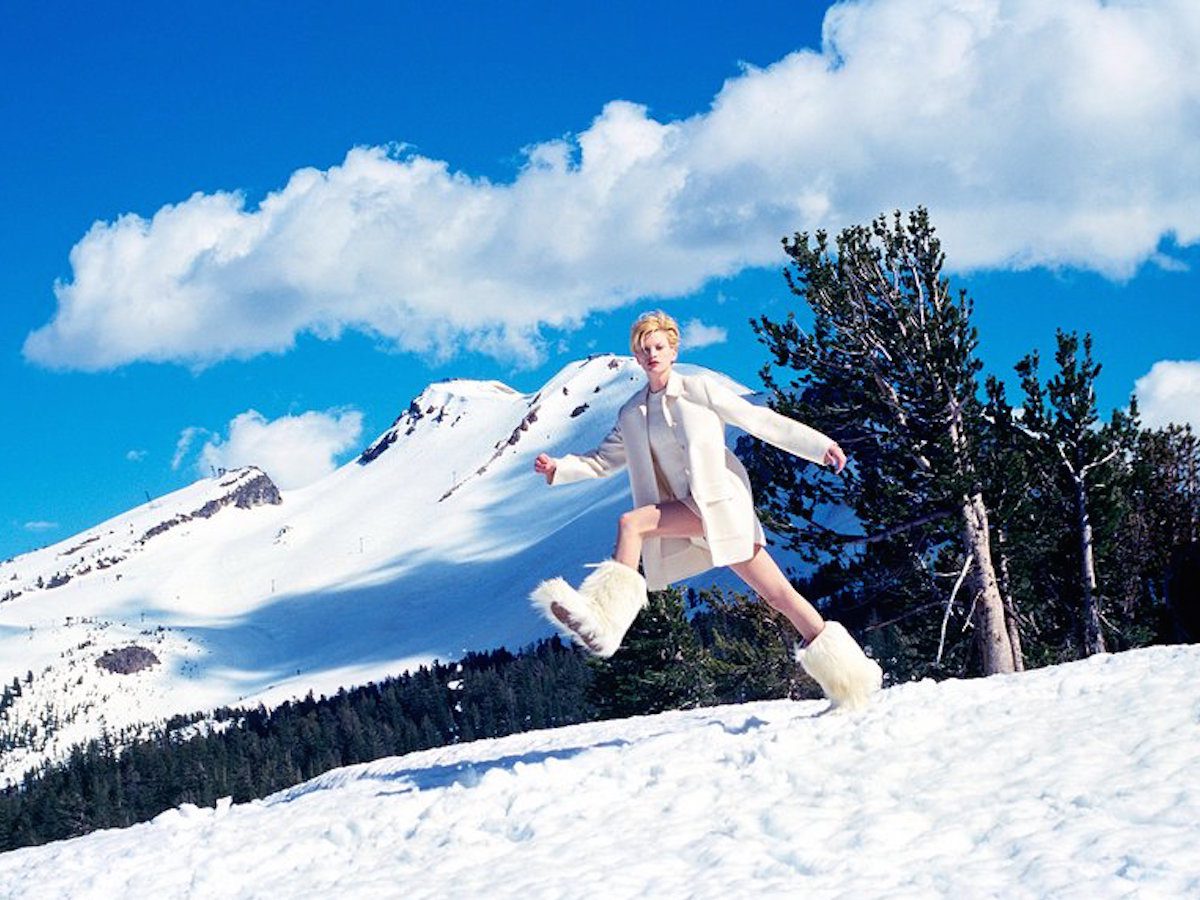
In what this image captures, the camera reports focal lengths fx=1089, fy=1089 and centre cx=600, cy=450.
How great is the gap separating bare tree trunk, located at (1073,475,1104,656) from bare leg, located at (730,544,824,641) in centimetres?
1450

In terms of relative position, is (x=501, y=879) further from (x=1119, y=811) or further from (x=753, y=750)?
(x=1119, y=811)

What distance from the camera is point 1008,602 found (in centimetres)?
1917

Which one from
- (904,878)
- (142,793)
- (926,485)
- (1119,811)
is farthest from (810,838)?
(142,793)

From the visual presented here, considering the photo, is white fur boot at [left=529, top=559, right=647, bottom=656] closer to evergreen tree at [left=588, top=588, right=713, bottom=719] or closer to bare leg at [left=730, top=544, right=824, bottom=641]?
bare leg at [left=730, top=544, right=824, bottom=641]

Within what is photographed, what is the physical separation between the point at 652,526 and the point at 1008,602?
13.7 meters

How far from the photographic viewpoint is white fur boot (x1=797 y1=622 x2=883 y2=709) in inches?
300

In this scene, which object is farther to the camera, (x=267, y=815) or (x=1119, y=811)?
(x=267, y=815)

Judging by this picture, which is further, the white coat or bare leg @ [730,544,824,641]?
bare leg @ [730,544,824,641]

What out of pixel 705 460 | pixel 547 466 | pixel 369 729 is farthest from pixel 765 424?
pixel 369 729

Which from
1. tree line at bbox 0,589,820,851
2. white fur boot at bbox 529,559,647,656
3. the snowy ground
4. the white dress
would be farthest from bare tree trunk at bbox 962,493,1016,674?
tree line at bbox 0,589,820,851

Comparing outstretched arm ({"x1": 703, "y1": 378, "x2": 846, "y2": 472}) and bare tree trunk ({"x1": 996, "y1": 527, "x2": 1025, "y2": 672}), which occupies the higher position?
outstretched arm ({"x1": 703, "y1": 378, "x2": 846, "y2": 472})

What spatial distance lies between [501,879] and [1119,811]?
2.88 m

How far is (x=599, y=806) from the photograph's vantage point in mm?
6332

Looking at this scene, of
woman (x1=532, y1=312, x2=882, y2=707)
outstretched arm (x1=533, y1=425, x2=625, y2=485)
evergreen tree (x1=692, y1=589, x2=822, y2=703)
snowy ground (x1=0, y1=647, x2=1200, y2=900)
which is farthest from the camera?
evergreen tree (x1=692, y1=589, x2=822, y2=703)
